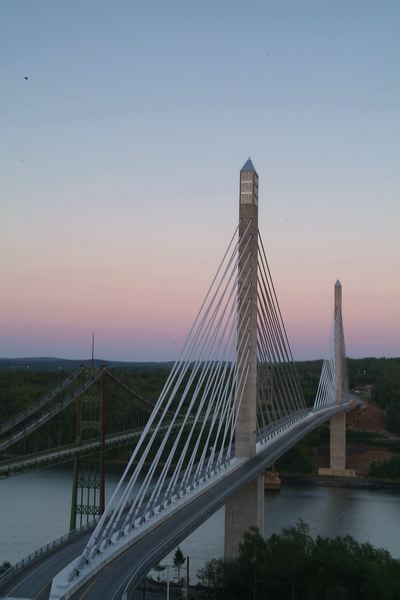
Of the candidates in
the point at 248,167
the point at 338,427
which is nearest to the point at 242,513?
the point at 248,167

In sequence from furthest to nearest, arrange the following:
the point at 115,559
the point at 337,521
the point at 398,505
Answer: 1. the point at 398,505
2. the point at 337,521
3. the point at 115,559

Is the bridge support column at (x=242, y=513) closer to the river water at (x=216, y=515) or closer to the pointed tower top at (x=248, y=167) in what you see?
the river water at (x=216, y=515)

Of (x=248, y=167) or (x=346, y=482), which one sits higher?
(x=248, y=167)

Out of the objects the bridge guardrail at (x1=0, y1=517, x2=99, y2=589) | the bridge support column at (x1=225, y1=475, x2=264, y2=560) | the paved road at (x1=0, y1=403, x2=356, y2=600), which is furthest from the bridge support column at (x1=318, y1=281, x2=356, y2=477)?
the bridge guardrail at (x1=0, y1=517, x2=99, y2=589)

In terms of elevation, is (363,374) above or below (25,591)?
above

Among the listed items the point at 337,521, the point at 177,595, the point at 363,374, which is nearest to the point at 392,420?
the point at 337,521

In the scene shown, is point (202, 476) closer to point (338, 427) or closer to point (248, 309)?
point (248, 309)

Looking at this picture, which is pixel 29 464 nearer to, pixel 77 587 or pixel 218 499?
pixel 218 499
